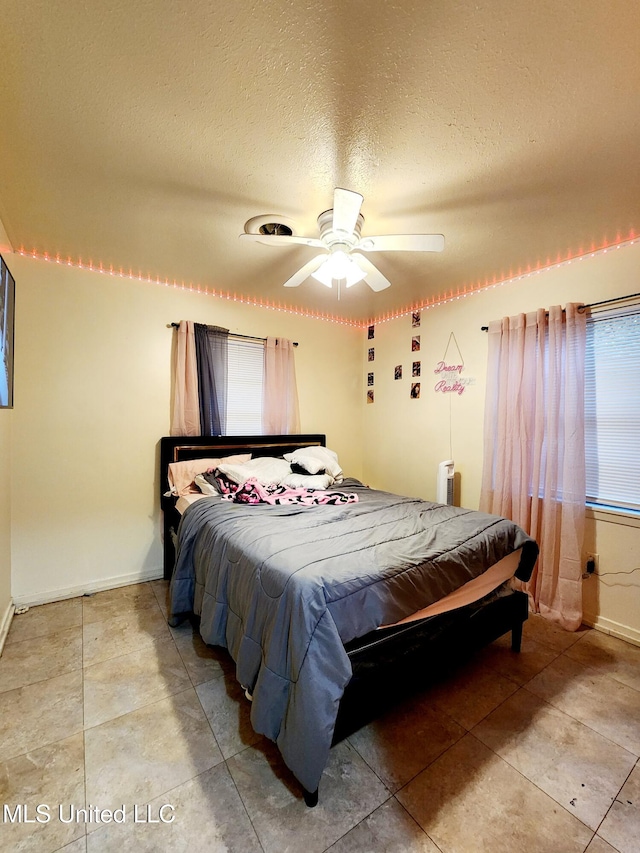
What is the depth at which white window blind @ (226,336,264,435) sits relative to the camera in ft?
10.9

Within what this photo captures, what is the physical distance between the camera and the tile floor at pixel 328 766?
1170 millimetres

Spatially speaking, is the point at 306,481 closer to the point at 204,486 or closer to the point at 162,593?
the point at 204,486

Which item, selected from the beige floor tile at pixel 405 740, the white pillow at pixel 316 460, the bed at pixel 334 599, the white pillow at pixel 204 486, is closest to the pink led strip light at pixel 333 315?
the white pillow at pixel 316 460

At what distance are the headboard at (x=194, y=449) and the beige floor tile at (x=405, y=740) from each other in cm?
194

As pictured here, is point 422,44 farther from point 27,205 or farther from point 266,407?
point 266,407

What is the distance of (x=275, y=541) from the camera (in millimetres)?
1676

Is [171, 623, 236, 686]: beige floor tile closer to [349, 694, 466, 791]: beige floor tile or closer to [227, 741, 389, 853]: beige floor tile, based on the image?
[227, 741, 389, 853]: beige floor tile

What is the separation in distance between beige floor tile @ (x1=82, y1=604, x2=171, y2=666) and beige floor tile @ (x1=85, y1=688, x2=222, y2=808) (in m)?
0.55

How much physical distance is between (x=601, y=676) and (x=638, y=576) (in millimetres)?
700

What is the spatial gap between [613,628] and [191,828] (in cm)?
267

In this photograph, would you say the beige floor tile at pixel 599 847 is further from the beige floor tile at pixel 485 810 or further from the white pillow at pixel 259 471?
the white pillow at pixel 259 471

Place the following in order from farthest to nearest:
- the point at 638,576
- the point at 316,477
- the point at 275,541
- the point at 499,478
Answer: the point at 316,477, the point at 499,478, the point at 638,576, the point at 275,541

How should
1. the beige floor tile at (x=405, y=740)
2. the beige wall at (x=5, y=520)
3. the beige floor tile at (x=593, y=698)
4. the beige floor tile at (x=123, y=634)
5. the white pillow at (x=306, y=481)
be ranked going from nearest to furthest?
the beige floor tile at (x=405, y=740) < the beige floor tile at (x=593, y=698) < the beige floor tile at (x=123, y=634) < the beige wall at (x=5, y=520) < the white pillow at (x=306, y=481)

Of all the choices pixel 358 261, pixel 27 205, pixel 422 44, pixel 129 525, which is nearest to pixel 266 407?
pixel 129 525
